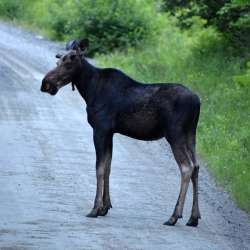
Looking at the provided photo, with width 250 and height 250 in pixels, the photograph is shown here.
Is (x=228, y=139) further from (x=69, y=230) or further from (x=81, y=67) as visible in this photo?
(x=69, y=230)

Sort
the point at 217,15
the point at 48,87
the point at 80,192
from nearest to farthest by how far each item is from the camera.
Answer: the point at 48,87, the point at 80,192, the point at 217,15

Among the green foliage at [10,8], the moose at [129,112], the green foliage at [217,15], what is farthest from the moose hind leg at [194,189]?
the green foliage at [10,8]

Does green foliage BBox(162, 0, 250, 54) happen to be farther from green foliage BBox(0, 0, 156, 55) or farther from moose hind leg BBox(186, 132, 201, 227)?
moose hind leg BBox(186, 132, 201, 227)

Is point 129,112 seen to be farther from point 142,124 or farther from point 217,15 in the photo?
point 217,15

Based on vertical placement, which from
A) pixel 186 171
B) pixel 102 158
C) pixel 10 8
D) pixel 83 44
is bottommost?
pixel 10 8

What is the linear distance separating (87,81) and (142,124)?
2.98ft

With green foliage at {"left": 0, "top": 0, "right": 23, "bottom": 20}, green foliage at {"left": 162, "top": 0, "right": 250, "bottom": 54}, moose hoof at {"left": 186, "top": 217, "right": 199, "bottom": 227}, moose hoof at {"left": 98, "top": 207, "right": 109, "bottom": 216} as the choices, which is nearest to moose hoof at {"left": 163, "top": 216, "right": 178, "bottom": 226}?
moose hoof at {"left": 186, "top": 217, "right": 199, "bottom": 227}

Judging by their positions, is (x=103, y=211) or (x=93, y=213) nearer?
(x=93, y=213)

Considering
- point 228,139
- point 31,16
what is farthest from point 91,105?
point 31,16

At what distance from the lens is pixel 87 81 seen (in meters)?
12.0

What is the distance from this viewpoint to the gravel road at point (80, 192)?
1027cm

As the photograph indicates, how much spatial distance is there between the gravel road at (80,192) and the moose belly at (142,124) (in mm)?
944

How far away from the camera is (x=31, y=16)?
3828 centimetres

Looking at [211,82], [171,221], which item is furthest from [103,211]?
[211,82]
